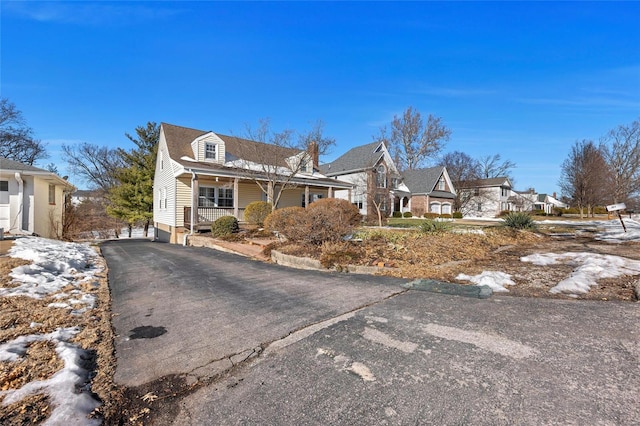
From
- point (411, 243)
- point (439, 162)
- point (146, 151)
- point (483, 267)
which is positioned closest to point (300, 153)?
point (411, 243)

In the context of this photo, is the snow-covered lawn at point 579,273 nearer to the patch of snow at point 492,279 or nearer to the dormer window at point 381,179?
the patch of snow at point 492,279

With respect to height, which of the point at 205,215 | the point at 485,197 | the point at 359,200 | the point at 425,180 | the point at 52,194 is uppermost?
the point at 425,180

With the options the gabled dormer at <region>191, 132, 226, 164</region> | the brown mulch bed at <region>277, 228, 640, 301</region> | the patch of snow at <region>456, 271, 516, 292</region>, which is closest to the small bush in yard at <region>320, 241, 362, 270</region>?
the brown mulch bed at <region>277, 228, 640, 301</region>

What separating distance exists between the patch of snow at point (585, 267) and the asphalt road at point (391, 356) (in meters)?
0.86

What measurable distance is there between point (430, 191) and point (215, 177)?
25.0 meters

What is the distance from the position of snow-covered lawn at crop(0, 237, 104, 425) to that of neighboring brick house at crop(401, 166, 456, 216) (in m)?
31.9

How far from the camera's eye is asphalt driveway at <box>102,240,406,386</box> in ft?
9.41

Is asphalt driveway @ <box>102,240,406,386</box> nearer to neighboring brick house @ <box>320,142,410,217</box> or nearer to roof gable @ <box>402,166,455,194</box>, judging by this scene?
neighboring brick house @ <box>320,142,410,217</box>

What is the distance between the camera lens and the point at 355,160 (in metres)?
29.1

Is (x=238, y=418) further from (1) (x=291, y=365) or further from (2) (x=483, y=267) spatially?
(2) (x=483, y=267)

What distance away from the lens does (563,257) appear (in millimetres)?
7078

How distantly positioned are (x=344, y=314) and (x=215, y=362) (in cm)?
177

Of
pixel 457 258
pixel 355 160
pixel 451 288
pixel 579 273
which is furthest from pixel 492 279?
pixel 355 160

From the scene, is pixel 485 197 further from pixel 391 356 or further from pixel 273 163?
pixel 391 356
